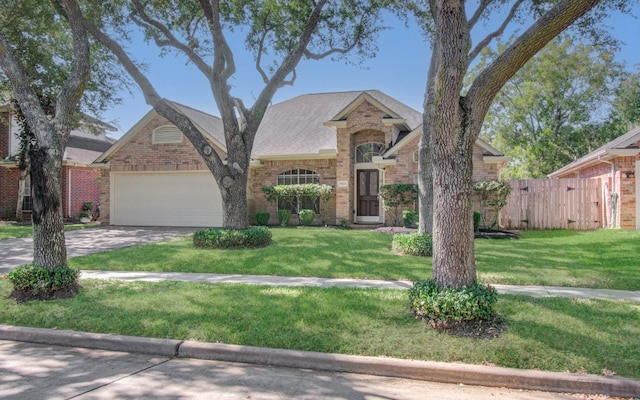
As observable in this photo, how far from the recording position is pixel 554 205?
1633 centimetres

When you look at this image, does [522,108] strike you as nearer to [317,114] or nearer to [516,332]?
[317,114]

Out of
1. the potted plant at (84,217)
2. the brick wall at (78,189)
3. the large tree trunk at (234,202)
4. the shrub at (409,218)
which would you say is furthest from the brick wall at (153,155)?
the shrub at (409,218)

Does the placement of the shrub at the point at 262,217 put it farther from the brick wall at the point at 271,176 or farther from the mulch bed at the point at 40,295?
the mulch bed at the point at 40,295

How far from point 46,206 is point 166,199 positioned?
41.3 feet

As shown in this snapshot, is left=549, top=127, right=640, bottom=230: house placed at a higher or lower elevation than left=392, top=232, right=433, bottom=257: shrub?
higher

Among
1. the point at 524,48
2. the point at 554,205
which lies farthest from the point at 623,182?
the point at 524,48

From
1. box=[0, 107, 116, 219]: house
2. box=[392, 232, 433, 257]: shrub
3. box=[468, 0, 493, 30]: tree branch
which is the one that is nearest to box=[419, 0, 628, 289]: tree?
box=[392, 232, 433, 257]: shrub

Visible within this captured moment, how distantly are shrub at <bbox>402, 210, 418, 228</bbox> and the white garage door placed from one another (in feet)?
26.0

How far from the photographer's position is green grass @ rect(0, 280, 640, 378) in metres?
4.31

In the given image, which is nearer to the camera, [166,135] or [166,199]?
[166,135]

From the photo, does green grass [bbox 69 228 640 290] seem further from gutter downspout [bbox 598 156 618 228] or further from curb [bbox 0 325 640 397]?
curb [bbox 0 325 640 397]

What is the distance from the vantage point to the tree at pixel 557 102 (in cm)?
2898

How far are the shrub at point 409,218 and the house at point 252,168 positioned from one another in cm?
195

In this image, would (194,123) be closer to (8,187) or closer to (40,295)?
(40,295)
